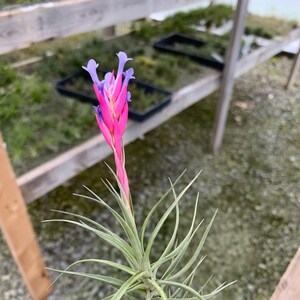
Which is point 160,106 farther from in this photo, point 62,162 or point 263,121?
point 263,121

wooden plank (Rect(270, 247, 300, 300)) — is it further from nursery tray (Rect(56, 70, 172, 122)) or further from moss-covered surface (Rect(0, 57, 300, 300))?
nursery tray (Rect(56, 70, 172, 122))

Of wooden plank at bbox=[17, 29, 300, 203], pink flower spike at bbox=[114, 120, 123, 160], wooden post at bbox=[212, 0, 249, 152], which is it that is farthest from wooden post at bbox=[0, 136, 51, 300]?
wooden post at bbox=[212, 0, 249, 152]

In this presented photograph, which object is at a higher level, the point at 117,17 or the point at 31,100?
the point at 117,17

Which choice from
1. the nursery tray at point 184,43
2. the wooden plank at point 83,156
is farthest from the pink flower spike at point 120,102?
the nursery tray at point 184,43

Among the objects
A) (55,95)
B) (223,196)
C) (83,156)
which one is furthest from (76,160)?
(223,196)

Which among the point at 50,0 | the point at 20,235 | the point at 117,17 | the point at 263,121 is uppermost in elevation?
the point at 50,0

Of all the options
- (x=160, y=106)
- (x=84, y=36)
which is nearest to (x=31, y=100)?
(x=160, y=106)

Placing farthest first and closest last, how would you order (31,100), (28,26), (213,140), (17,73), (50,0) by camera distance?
1. (213,140)
2. (17,73)
3. (31,100)
4. (50,0)
5. (28,26)

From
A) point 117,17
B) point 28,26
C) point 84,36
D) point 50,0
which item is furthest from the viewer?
point 84,36
